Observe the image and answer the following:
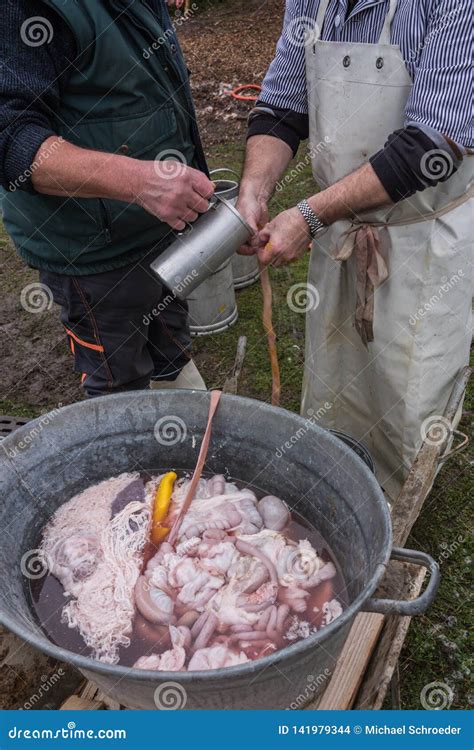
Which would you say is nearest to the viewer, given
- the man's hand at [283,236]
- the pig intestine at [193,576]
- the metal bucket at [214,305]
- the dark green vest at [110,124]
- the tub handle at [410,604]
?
the tub handle at [410,604]

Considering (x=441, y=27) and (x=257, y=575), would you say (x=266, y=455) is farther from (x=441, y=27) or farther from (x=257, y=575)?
(x=441, y=27)

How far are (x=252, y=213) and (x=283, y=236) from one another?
0.78 feet

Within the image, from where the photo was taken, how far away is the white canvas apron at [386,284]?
2375 millimetres

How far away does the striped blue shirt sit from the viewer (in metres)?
2.02

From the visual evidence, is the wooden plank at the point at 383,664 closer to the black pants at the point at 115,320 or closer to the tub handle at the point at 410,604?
the tub handle at the point at 410,604

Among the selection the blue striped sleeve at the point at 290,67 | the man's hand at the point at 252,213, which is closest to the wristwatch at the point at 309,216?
the man's hand at the point at 252,213

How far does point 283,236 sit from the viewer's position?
8.08ft

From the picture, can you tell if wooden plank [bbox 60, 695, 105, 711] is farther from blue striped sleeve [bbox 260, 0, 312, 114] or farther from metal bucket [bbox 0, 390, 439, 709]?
blue striped sleeve [bbox 260, 0, 312, 114]

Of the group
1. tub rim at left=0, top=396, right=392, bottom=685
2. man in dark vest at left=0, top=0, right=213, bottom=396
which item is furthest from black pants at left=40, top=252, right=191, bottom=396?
tub rim at left=0, top=396, right=392, bottom=685

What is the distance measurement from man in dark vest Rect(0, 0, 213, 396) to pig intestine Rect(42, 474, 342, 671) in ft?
2.92

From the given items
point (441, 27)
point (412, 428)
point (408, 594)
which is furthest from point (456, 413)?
point (441, 27)

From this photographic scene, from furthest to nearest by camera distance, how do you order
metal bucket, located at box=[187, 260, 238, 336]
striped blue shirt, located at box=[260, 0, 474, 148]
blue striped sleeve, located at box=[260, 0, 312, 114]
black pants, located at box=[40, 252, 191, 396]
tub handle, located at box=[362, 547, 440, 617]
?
1. metal bucket, located at box=[187, 260, 238, 336]
2. black pants, located at box=[40, 252, 191, 396]
3. blue striped sleeve, located at box=[260, 0, 312, 114]
4. striped blue shirt, located at box=[260, 0, 474, 148]
5. tub handle, located at box=[362, 547, 440, 617]

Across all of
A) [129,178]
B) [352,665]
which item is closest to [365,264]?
[129,178]

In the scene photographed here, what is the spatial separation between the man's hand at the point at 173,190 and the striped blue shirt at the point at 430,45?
756 millimetres
